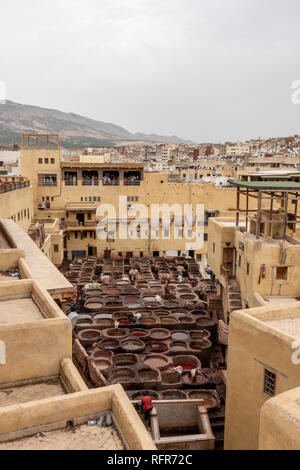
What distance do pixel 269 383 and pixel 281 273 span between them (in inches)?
330

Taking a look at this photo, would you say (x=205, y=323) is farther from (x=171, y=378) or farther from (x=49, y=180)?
(x=49, y=180)

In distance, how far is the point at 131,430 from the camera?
5836 mm

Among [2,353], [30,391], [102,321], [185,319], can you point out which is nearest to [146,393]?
[102,321]

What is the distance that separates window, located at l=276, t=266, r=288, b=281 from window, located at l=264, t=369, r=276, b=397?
8.12 m

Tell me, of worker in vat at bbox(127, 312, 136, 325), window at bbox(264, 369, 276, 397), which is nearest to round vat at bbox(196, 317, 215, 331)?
worker in vat at bbox(127, 312, 136, 325)

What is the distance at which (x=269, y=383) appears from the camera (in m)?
11.0

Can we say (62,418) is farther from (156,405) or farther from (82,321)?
(82,321)

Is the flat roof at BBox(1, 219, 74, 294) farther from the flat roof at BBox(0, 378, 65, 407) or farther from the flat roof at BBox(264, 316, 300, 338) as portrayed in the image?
the flat roof at BBox(264, 316, 300, 338)

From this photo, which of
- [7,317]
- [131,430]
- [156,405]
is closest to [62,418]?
[131,430]

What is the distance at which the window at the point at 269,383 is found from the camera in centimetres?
1086

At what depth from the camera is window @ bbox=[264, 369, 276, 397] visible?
10861mm

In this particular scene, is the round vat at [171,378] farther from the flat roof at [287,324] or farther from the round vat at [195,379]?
the flat roof at [287,324]

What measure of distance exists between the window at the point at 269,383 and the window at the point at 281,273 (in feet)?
26.6
